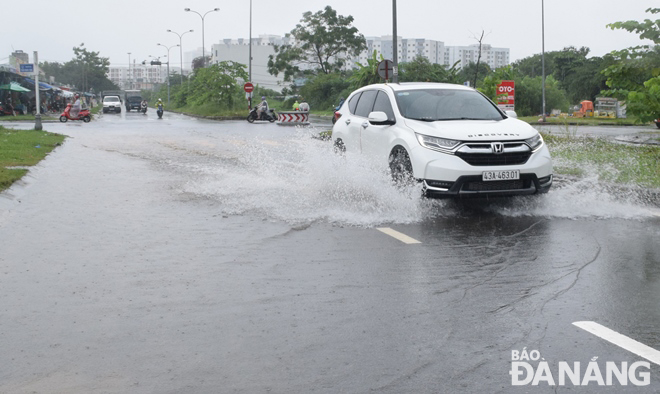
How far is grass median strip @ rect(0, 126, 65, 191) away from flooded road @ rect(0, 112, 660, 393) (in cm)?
156

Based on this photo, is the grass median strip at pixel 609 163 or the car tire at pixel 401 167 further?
the grass median strip at pixel 609 163

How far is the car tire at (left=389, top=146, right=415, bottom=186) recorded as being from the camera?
1012 cm

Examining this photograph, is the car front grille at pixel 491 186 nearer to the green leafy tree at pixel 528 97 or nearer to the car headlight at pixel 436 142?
the car headlight at pixel 436 142

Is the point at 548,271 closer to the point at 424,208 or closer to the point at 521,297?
the point at 521,297

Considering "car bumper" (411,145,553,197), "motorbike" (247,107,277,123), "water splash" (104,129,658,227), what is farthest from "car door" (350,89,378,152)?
"motorbike" (247,107,277,123)

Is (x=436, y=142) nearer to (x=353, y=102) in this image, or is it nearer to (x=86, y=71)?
(x=353, y=102)

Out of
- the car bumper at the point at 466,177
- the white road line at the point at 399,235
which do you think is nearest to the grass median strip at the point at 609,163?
the car bumper at the point at 466,177

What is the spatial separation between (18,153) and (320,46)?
2895 inches

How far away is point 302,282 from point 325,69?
281 ft

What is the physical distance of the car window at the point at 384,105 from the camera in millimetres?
11211

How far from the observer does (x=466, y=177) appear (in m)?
9.51

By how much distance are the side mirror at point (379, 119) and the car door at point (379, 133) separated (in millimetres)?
57

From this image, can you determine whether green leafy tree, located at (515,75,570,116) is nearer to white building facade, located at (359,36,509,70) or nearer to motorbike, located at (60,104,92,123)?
motorbike, located at (60,104,92,123)

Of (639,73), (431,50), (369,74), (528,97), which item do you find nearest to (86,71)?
(431,50)
